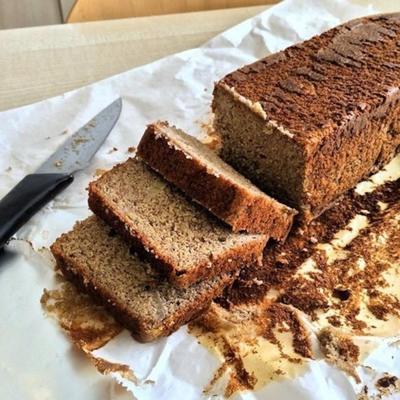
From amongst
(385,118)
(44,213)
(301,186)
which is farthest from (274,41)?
(44,213)

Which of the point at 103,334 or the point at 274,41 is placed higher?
the point at 274,41

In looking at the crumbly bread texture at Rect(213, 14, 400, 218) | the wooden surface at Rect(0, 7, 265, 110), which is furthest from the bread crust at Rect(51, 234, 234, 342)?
the wooden surface at Rect(0, 7, 265, 110)

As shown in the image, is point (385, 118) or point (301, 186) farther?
point (385, 118)

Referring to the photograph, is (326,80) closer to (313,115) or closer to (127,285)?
(313,115)

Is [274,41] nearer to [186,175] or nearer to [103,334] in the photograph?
Result: [186,175]

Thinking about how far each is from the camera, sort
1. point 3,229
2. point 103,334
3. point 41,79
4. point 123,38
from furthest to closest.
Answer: point 123,38, point 41,79, point 3,229, point 103,334

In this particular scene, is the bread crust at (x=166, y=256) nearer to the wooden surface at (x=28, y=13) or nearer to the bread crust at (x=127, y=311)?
the bread crust at (x=127, y=311)

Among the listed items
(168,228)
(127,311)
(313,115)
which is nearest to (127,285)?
(127,311)

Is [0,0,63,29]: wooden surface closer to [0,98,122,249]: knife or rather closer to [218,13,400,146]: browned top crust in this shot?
[0,98,122,249]: knife

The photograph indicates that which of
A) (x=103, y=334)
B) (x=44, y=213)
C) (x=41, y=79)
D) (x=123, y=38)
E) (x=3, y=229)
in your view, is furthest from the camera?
(x=123, y=38)
